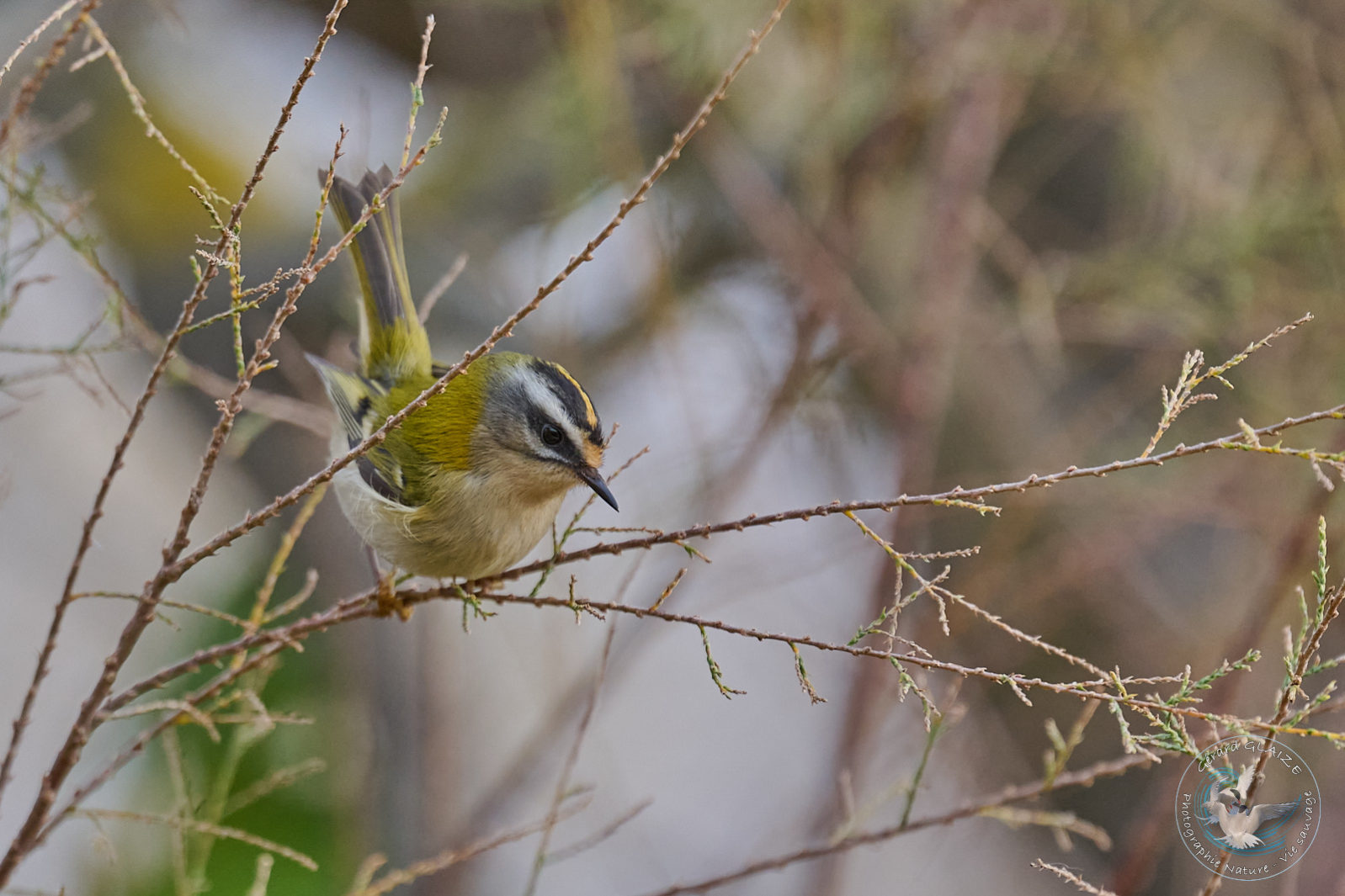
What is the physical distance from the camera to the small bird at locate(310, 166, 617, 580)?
1788 millimetres

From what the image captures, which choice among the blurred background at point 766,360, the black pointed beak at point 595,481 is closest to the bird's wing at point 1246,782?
the blurred background at point 766,360

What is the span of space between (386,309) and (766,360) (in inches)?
38.2

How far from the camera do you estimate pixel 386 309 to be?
225 cm

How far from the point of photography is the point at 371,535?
1.87 metres

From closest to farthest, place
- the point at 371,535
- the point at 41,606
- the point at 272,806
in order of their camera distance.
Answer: the point at 371,535 → the point at 272,806 → the point at 41,606

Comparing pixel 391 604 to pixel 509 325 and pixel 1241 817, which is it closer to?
pixel 509 325

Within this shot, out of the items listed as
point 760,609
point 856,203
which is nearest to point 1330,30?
point 856,203

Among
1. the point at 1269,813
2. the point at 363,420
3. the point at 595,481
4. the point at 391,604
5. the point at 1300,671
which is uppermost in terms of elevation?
the point at 363,420

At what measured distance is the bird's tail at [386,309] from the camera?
7.21 feet

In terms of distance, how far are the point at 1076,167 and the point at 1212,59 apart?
1.89 feet

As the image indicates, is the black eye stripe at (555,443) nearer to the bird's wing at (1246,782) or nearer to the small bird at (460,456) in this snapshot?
the small bird at (460,456)

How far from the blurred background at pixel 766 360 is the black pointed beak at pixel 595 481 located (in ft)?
1.41

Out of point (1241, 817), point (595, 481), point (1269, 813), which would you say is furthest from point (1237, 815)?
point (595, 481)

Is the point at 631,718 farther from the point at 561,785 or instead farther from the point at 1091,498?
the point at 561,785
